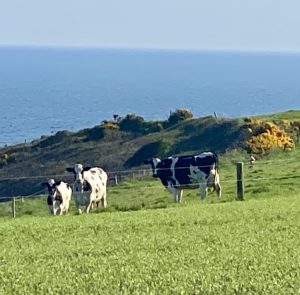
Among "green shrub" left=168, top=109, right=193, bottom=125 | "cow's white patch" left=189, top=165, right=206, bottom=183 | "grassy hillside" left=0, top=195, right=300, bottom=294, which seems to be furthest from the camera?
"green shrub" left=168, top=109, right=193, bottom=125

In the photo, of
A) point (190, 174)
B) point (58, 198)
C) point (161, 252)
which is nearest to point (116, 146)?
point (190, 174)

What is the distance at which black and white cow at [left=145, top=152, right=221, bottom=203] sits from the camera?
29047 mm

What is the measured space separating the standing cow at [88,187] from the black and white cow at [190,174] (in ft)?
7.76

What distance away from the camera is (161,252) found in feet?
42.6

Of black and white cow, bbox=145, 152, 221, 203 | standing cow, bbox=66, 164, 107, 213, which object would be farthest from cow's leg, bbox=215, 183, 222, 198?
standing cow, bbox=66, 164, 107, 213

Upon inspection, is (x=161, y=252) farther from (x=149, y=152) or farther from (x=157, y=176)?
(x=149, y=152)

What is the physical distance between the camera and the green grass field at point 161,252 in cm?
1053

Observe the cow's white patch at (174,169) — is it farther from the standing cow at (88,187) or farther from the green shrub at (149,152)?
the green shrub at (149,152)

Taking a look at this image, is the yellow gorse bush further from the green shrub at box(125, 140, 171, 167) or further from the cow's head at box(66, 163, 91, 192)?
the cow's head at box(66, 163, 91, 192)

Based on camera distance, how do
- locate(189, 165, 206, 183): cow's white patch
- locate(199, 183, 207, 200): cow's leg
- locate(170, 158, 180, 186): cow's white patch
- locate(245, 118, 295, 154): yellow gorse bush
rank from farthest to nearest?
locate(245, 118, 295, 154): yellow gorse bush, locate(189, 165, 206, 183): cow's white patch, locate(170, 158, 180, 186): cow's white patch, locate(199, 183, 207, 200): cow's leg

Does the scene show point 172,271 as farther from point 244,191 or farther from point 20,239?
point 244,191

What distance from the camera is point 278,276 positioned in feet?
35.0

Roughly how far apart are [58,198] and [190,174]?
4829 millimetres

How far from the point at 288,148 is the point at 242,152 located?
2471 millimetres
